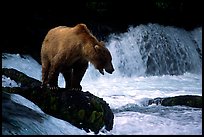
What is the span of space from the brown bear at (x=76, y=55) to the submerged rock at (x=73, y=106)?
483mm

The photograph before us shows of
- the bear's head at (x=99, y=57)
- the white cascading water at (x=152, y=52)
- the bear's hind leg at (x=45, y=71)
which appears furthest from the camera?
the white cascading water at (x=152, y=52)

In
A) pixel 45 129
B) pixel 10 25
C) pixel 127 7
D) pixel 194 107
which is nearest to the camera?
pixel 45 129

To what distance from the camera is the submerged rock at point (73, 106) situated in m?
6.18

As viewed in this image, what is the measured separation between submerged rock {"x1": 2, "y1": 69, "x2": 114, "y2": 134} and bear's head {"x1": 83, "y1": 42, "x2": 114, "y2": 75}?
21.2 inches

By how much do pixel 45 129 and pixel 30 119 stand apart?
0.22 m

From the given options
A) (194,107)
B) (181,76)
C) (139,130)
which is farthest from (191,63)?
(139,130)

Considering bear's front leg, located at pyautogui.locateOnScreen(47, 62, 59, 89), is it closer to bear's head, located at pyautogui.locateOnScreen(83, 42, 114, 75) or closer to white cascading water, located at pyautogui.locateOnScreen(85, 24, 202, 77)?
bear's head, located at pyautogui.locateOnScreen(83, 42, 114, 75)

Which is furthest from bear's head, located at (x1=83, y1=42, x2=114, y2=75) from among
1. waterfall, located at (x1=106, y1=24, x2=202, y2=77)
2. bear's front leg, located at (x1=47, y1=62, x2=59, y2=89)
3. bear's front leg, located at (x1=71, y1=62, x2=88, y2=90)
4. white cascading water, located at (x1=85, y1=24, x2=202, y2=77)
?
waterfall, located at (x1=106, y1=24, x2=202, y2=77)

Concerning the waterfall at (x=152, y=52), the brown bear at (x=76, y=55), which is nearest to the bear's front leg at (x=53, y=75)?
the brown bear at (x=76, y=55)

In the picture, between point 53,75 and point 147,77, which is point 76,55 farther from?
point 147,77

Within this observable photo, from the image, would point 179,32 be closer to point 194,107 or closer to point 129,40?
point 129,40

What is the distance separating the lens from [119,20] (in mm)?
15062

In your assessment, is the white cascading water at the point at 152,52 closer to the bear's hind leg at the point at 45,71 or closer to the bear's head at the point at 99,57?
the bear's hind leg at the point at 45,71

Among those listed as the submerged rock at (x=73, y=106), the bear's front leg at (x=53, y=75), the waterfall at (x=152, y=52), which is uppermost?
the waterfall at (x=152, y=52)
